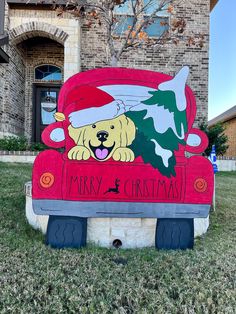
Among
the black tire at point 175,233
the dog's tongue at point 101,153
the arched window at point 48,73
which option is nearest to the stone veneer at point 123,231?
the black tire at point 175,233

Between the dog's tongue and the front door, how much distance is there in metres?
8.10

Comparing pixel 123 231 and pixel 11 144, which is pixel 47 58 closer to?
pixel 11 144

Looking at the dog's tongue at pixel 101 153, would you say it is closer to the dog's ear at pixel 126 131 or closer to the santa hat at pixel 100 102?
the dog's ear at pixel 126 131

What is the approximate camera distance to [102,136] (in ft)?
10.6

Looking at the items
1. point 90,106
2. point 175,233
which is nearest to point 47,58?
point 90,106

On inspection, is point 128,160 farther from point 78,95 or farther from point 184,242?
point 184,242

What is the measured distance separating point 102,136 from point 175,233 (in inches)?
53.9

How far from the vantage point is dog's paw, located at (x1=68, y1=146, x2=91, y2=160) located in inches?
127

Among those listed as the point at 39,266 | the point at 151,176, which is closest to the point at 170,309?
the point at 39,266

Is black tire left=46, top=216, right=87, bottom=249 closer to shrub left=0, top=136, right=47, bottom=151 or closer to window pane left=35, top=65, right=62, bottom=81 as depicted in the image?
shrub left=0, top=136, right=47, bottom=151

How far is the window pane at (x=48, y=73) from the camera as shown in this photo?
10836 millimetres

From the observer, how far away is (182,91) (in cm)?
335

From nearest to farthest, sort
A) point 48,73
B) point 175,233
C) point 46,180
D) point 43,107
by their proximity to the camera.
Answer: point 46,180, point 175,233, point 48,73, point 43,107

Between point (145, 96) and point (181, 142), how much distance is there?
663mm
